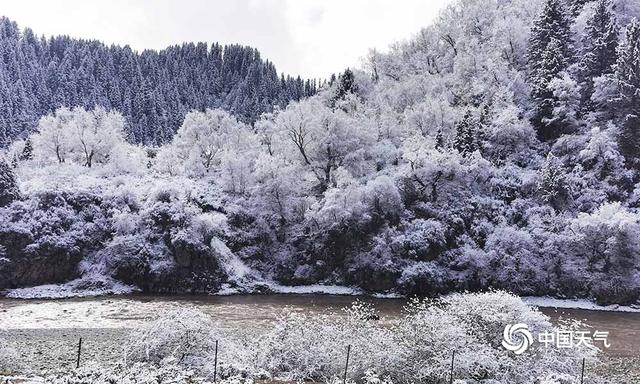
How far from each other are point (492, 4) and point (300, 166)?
57.2 metres

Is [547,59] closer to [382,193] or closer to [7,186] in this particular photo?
[382,193]

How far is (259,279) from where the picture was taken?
160 feet

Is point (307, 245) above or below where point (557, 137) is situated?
below

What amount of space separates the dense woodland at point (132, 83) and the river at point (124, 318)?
3216 inches

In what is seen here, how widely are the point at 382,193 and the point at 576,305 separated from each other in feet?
67.4

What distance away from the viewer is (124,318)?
31.4 metres

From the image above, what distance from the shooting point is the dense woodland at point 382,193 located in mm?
44156

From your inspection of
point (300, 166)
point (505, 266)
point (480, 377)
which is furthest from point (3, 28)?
point (480, 377)

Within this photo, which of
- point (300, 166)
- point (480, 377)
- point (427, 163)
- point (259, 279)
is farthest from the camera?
point (300, 166)

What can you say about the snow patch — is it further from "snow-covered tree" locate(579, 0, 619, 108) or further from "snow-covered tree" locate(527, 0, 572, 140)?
"snow-covered tree" locate(579, 0, 619, 108)

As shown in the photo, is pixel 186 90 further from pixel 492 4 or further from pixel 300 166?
pixel 300 166

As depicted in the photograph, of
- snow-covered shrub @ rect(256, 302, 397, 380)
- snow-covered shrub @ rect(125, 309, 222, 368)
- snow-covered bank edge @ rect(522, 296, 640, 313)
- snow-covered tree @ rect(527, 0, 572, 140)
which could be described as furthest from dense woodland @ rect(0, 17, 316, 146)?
snow-covered shrub @ rect(256, 302, 397, 380)
